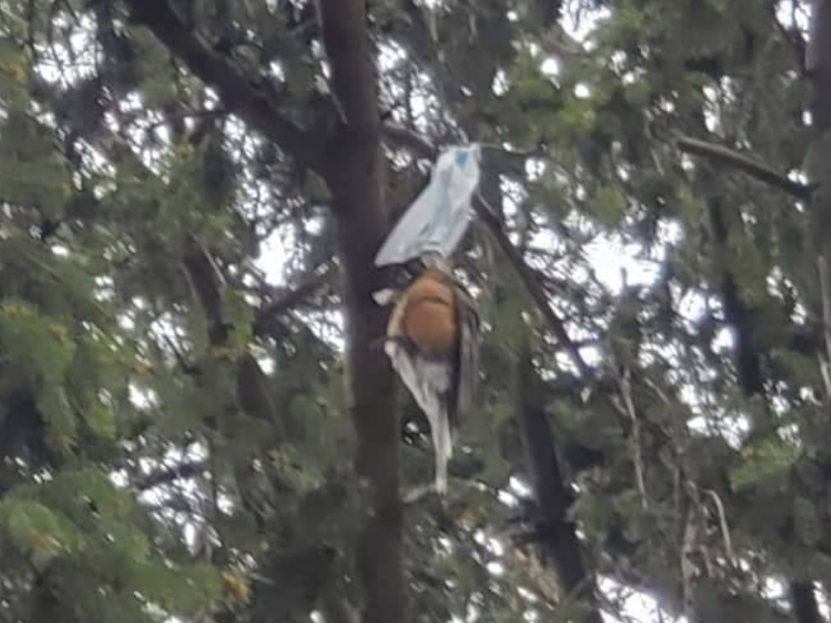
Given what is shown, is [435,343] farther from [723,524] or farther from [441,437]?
[723,524]

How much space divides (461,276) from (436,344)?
79 centimetres

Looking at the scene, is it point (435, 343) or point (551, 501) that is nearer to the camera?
point (435, 343)

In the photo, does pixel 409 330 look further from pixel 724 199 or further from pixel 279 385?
pixel 724 199

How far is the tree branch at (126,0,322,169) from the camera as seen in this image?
11.3ft

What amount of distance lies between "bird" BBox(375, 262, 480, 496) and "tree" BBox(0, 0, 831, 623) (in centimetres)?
25

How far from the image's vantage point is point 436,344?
3.07 m

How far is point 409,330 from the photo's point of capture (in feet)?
10.1

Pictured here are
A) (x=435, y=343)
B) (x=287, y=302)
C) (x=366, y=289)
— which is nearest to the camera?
(x=435, y=343)

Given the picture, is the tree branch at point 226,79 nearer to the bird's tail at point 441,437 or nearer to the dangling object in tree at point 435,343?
the dangling object in tree at point 435,343

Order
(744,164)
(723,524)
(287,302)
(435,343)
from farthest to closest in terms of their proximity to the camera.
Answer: (287,302) < (744,164) < (723,524) < (435,343)

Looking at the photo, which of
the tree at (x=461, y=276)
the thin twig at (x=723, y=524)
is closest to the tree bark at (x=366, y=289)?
the tree at (x=461, y=276)

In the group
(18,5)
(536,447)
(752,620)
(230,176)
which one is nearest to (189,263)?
(230,176)

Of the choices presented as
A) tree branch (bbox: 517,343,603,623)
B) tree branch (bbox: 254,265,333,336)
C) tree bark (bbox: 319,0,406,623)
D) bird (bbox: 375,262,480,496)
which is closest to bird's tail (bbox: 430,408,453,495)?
bird (bbox: 375,262,480,496)

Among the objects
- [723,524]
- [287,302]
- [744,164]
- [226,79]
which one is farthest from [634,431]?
[226,79]
